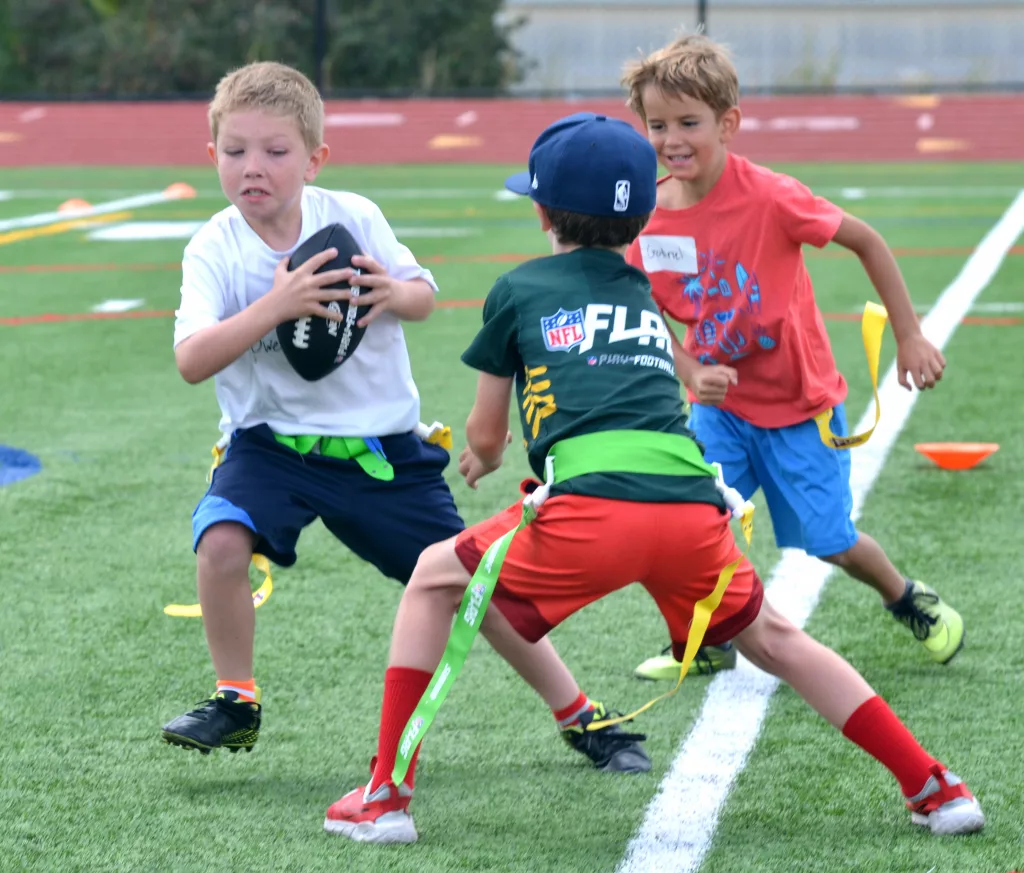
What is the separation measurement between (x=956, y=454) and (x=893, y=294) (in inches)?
104

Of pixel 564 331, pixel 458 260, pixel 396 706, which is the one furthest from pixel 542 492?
pixel 458 260

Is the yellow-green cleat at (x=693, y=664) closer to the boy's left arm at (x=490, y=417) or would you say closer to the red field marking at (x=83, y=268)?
the boy's left arm at (x=490, y=417)

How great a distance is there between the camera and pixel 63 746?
3803 millimetres

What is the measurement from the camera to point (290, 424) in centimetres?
367

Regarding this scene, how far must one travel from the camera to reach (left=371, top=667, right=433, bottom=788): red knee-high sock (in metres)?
3.25

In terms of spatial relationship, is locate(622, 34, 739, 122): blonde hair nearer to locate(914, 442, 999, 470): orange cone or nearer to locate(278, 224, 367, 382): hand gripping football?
locate(278, 224, 367, 382): hand gripping football

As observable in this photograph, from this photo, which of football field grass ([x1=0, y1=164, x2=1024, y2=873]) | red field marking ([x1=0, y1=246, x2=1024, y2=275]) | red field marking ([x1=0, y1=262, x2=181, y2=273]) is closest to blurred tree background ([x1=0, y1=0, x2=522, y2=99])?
red field marking ([x1=0, y1=246, x2=1024, y2=275])

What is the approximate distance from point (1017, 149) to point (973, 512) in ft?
70.2

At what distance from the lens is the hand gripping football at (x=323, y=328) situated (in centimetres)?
351

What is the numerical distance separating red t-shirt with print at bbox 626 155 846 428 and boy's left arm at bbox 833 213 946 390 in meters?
0.06

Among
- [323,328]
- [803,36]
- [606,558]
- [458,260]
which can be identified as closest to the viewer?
[606,558]

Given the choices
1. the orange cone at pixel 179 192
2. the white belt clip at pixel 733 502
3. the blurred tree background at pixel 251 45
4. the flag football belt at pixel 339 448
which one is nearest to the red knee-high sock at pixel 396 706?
the flag football belt at pixel 339 448

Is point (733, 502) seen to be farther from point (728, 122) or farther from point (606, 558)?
point (728, 122)

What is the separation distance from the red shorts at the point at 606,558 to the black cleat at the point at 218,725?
75 cm
